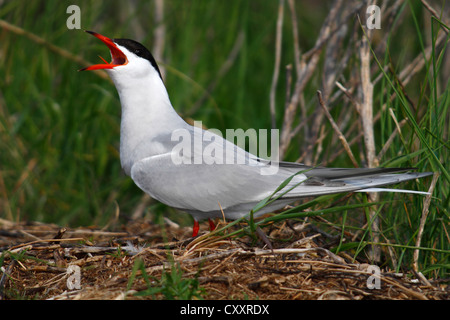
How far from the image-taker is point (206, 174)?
2838 mm

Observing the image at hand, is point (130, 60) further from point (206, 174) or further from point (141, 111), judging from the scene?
point (206, 174)

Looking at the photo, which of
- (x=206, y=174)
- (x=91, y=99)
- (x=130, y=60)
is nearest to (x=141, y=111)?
(x=130, y=60)

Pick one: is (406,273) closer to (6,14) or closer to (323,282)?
(323,282)

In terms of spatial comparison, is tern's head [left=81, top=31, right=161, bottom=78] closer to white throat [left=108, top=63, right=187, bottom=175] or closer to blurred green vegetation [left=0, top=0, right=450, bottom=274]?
white throat [left=108, top=63, right=187, bottom=175]

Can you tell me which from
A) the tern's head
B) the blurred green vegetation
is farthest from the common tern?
the blurred green vegetation

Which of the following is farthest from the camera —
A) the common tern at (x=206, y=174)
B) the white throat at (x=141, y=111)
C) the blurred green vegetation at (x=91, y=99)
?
the blurred green vegetation at (x=91, y=99)

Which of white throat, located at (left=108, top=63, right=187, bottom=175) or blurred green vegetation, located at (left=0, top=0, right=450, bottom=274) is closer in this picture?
white throat, located at (left=108, top=63, right=187, bottom=175)

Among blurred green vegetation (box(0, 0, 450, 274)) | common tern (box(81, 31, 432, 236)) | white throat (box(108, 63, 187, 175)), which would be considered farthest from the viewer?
blurred green vegetation (box(0, 0, 450, 274))

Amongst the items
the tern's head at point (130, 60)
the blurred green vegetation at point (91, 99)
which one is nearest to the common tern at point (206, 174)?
the tern's head at point (130, 60)

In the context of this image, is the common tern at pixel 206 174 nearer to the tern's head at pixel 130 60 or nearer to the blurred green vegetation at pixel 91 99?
the tern's head at pixel 130 60

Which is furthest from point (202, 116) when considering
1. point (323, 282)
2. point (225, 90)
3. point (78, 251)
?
point (323, 282)

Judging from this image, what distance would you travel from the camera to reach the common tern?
267 centimetres

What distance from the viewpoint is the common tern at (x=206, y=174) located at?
2672 millimetres
